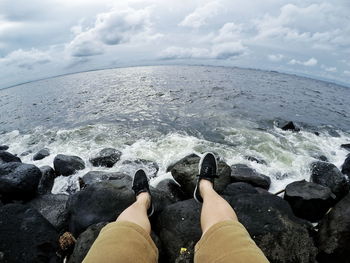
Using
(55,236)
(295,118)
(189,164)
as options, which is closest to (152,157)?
(189,164)

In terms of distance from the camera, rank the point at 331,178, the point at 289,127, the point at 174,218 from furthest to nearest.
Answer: the point at 289,127 → the point at 331,178 → the point at 174,218

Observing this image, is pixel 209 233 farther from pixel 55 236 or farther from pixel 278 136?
pixel 278 136

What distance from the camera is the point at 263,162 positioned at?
1052 cm

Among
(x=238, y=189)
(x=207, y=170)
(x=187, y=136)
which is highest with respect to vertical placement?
(x=207, y=170)

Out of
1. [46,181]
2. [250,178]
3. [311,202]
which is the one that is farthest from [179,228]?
[46,181]

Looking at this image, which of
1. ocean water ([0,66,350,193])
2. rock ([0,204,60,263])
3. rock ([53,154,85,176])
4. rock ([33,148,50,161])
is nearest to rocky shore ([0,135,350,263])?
rock ([0,204,60,263])

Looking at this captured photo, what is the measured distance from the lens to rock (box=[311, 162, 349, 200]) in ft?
26.0

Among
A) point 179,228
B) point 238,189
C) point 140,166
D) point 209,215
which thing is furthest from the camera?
point 140,166

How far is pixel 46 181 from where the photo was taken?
9.16 meters

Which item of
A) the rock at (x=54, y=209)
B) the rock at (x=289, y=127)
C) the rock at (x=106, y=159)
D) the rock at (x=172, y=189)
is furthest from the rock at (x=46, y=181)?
the rock at (x=289, y=127)

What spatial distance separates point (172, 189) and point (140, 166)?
2.88 meters

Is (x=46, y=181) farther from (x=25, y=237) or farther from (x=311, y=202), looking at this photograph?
(x=311, y=202)

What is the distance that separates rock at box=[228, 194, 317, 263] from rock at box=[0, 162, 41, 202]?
644cm

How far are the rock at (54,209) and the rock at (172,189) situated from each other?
2813 millimetres
